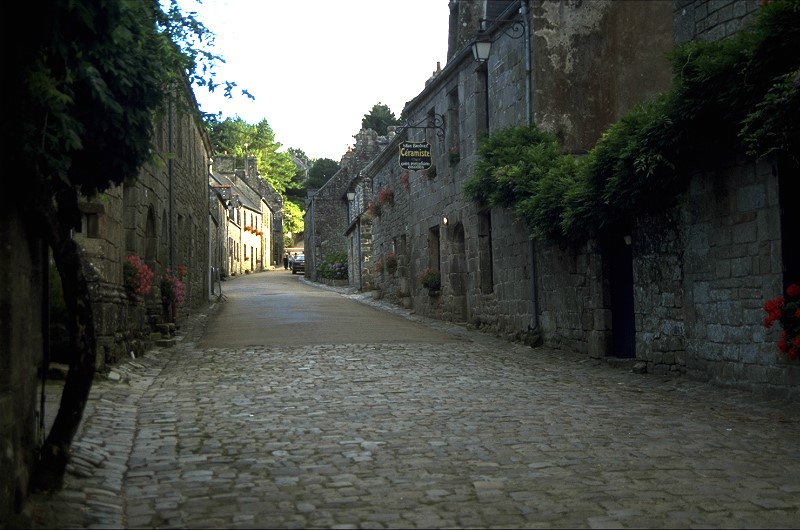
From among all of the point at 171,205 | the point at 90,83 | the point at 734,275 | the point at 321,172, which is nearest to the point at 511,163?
the point at 734,275

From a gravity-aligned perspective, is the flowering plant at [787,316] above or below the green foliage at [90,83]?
below

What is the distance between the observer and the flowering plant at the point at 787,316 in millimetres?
8797

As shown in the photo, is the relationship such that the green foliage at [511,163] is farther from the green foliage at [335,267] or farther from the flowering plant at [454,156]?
the green foliage at [335,267]

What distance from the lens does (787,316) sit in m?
8.95

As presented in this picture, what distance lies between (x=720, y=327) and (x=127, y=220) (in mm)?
8319

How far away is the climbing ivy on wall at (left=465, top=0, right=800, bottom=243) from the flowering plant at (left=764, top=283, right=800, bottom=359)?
1360 millimetres

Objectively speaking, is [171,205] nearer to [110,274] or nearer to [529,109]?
[110,274]

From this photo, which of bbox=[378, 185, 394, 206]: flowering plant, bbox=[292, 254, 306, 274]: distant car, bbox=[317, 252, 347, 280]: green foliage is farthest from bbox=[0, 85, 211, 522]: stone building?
bbox=[292, 254, 306, 274]: distant car

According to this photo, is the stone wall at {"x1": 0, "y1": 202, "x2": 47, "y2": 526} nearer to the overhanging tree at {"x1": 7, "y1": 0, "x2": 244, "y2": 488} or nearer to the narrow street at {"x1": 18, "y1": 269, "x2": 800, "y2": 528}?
the overhanging tree at {"x1": 7, "y1": 0, "x2": 244, "y2": 488}

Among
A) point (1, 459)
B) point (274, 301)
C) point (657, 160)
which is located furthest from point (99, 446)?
point (274, 301)

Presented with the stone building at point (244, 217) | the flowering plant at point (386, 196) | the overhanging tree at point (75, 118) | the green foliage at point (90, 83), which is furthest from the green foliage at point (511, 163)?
the stone building at point (244, 217)

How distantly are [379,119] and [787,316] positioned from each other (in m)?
59.4

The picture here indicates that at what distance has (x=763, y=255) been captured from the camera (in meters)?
9.45

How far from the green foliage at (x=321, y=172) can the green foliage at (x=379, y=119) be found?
9.94m
